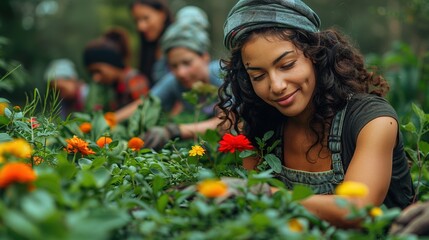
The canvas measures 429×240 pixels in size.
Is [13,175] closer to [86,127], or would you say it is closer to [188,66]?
Answer: [86,127]

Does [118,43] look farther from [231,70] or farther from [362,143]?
[362,143]

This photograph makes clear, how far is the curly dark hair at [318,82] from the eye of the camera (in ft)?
8.06

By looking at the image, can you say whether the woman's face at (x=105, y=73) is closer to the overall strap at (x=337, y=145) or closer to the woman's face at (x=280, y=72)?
the woman's face at (x=280, y=72)

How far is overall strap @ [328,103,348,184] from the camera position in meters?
2.40

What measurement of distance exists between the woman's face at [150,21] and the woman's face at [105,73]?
1.46ft

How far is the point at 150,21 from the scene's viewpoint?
6.41 metres

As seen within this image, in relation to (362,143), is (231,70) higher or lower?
higher

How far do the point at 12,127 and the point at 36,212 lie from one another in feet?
3.98

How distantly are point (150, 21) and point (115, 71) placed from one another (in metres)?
0.57

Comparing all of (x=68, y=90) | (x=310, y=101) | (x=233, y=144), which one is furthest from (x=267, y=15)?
(x=68, y=90)

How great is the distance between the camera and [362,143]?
220cm

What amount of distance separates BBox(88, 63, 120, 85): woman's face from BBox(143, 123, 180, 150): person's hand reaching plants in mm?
2735

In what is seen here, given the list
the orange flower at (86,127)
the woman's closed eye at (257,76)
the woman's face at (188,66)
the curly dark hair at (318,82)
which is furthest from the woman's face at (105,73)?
the woman's closed eye at (257,76)

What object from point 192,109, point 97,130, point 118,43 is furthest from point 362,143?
point 118,43
